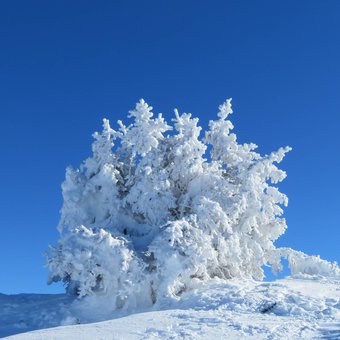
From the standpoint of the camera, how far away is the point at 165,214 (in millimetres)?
25203

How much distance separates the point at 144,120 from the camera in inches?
1023

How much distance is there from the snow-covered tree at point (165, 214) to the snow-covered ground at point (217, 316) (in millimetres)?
1434

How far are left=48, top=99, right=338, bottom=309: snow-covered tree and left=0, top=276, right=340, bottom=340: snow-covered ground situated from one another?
4.70 ft

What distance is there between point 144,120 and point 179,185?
3721mm

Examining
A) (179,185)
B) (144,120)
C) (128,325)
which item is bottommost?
(128,325)

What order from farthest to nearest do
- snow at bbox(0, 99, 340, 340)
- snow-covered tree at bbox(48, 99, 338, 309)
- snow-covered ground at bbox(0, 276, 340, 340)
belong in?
snow-covered tree at bbox(48, 99, 338, 309) < snow at bbox(0, 99, 340, 340) < snow-covered ground at bbox(0, 276, 340, 340)

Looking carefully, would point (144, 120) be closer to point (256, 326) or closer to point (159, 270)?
point (159, 270)

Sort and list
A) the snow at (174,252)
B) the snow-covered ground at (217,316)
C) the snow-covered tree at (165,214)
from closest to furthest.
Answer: the snow-covered ground at (217,316) < the snow at (174,252) < the snow-covered tree at (165,214)

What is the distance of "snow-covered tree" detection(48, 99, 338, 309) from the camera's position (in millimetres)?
22000

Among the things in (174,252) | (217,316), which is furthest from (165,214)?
(217,316)

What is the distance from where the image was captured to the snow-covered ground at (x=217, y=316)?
1650 centimetres

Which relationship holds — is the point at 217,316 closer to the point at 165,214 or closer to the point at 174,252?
the point at 174,252

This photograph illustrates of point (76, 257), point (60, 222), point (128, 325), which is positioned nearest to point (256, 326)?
point (128, 325)

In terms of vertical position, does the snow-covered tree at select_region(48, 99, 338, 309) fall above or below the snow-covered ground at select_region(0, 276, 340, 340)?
above
